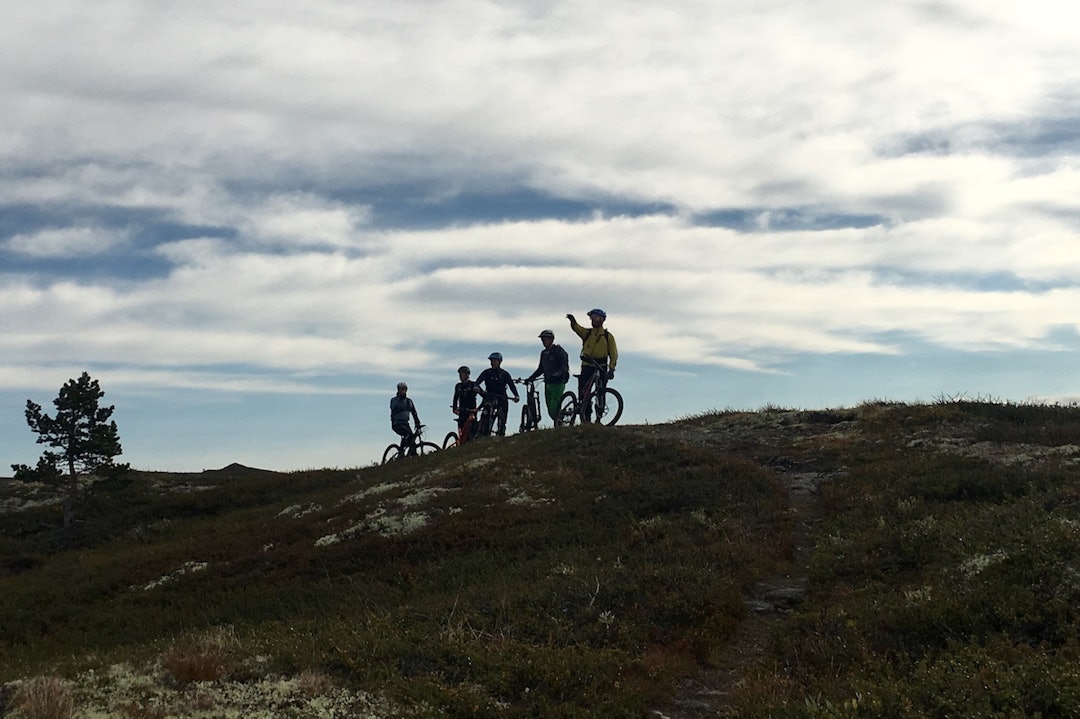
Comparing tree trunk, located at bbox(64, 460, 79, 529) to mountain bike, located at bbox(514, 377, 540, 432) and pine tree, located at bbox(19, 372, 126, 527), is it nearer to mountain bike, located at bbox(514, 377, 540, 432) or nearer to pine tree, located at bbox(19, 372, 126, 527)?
pine tree, located at bbox(19, 372, 126, 527)

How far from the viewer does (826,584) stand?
1391 cm

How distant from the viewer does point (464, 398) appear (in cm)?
3322

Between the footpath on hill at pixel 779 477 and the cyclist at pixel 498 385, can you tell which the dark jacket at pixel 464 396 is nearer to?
the cyclist at pixel 498 385

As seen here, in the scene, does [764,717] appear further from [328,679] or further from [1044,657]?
[328,679]

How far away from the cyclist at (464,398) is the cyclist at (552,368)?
10.1ft

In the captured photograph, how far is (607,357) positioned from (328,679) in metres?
20.6

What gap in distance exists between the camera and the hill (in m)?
9.31

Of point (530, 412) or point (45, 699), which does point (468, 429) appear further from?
point (45, 699)

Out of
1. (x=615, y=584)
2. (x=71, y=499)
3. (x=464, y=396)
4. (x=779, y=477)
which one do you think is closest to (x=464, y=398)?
(x=464, y=396)

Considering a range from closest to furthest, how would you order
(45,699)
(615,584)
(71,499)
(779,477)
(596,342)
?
(45,699) < (615,584) < (779,477) < (596,342) < (71,499)

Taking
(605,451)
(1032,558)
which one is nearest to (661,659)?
(1032,558)

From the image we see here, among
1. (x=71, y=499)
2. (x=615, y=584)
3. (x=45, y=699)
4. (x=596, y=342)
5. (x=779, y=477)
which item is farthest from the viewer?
(x=71, y=499)

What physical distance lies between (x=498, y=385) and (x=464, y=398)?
1.55 metres

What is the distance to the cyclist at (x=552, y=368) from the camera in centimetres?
2995
